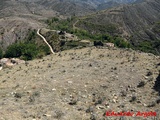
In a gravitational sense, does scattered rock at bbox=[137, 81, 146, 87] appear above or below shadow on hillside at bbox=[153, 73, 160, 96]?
below

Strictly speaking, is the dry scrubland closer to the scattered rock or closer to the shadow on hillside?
the scattered rock

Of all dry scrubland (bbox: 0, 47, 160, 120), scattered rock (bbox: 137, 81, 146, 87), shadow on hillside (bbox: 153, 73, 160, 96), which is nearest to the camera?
dry scrubland (bbox: 0, 47, 160, 120)

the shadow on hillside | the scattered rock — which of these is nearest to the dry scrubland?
the scattered rock

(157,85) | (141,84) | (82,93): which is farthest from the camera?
(141,84)

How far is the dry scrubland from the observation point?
1727cm

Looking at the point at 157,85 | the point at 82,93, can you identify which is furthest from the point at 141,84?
the point at 82,93

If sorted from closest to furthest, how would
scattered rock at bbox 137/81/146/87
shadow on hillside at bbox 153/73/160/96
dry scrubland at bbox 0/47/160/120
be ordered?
dry scrubland at bbox 0/47/160/120 → shadow on hillside at bbox 153/73/160/96 → scattered rock at bbox 137/81/146/87

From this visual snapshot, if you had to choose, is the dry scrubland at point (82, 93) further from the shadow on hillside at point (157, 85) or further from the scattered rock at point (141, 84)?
the shadow on hillside at point (157, 85)

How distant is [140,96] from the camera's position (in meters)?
19.9

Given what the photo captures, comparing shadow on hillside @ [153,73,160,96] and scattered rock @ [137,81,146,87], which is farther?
scattered rock @ [137,81,146,87]

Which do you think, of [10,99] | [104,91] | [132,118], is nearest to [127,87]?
[104,91]

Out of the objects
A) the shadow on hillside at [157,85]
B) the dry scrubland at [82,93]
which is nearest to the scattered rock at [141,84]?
the dry scrubland at [82,93]

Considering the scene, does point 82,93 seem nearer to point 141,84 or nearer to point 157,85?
point 141,84

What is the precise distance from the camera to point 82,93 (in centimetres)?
2097
